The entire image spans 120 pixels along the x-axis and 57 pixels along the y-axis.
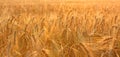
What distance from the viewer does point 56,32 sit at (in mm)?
1439

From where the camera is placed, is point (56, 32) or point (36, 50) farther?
point (56, 32)

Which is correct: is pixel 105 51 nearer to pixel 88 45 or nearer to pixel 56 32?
pixel 88 45

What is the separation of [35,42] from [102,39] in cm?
28

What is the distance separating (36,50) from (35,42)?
0.07 metres

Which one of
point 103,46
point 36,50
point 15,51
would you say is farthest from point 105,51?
point 15,51

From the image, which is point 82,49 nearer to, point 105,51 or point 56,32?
point 105,51

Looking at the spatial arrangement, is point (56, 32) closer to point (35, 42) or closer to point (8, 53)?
point (35, 42)

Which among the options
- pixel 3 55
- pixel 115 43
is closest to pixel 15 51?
pixel 3 55

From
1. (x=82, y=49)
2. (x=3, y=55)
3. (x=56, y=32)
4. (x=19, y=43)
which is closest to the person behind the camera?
(x=82, y=49)

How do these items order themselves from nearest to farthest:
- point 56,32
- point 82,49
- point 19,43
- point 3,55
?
point 82,49 < point 3,55 < point 19,43 < point 56,32

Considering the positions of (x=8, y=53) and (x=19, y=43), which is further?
(x=19, y=43)

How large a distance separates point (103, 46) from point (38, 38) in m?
0.31

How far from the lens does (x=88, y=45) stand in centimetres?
103

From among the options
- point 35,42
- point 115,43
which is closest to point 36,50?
point 35,42
